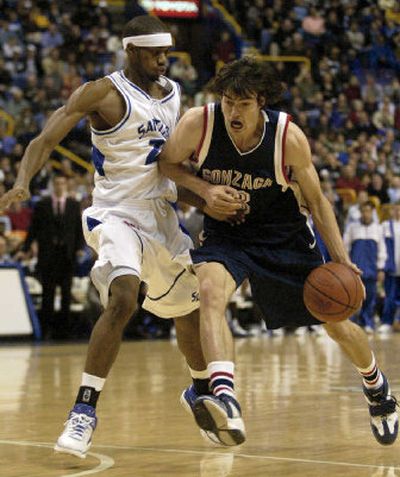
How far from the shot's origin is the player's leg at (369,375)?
19.6 feet

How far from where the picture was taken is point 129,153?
20.6ft

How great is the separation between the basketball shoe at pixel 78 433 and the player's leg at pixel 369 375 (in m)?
1.25

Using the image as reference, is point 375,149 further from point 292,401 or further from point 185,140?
point 185,140

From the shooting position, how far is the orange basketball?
5.78m

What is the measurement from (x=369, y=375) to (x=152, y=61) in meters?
1.93

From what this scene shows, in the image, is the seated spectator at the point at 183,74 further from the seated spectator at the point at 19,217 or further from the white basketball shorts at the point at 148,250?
the white basketball shorts at the point at 148,250

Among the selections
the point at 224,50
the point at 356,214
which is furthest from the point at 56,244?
the point at 224,50

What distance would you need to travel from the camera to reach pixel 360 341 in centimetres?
609

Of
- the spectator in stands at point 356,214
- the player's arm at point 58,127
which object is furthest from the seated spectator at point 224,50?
the player's arm at point 58,127

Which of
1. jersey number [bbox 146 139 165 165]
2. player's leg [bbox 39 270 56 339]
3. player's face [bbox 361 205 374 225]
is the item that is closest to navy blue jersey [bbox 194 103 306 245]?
jersey number [bbox 146 139 165 165]

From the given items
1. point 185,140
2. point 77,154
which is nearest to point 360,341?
point 185,140

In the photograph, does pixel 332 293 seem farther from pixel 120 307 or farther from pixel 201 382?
pixel 201 382

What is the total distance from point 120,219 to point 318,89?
1878 centimetres

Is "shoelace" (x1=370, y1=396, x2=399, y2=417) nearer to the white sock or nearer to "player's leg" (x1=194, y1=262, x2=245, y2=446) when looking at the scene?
"player's leg" (x1=194, y1=262, x2=245, y2=446)
